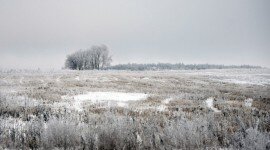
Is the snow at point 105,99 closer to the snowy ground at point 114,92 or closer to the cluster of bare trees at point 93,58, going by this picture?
the snowy ground at point 114,92

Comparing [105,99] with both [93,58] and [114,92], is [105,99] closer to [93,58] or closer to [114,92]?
[114,92]

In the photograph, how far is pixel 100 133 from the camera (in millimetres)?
7152

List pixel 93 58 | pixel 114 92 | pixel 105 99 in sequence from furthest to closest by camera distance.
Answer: pixel 93 58
pixel 114 92
pixel 105 99

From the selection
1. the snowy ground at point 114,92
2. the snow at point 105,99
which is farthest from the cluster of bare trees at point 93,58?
the snow at point 105,99

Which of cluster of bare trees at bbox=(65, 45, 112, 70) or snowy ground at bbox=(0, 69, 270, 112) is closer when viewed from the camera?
snowy ground at bbox=(0, 69, 270, 112)

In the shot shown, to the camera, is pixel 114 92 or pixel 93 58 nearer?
pixel 114 92

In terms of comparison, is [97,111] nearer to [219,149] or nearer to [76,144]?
[76,144]

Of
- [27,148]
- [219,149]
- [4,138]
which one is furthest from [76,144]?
[219,149]

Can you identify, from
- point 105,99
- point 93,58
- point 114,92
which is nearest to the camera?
point 105,99

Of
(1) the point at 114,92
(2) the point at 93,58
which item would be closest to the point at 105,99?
(1) the point at 114,92

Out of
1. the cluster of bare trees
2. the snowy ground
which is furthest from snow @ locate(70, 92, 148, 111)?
the cluster of bare trees

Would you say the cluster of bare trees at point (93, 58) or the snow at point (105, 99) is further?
the cluster of bare trees at point (93, 58)

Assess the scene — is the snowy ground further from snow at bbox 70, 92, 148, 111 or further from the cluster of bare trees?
the cluster of bare trees

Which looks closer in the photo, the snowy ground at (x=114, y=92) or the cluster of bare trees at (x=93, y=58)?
the snowy ground at (x=114, y=92)
